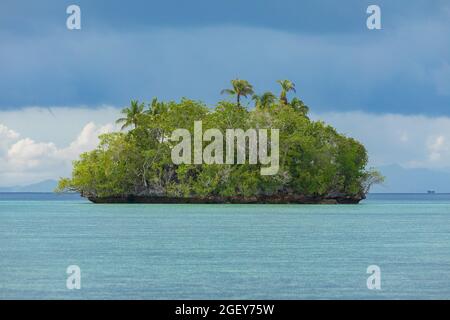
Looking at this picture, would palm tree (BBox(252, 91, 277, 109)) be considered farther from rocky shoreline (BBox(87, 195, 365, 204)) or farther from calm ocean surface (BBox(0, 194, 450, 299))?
calm ocean surface (BBox(0, 194, 450, 299))

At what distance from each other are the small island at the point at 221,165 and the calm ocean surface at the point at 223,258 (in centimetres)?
2338

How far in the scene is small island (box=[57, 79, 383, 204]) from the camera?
7825 cm

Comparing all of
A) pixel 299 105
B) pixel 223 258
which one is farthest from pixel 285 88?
pixel 223 258

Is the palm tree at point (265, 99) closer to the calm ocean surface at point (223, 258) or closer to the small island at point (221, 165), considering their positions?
the small island at point (221, 165)

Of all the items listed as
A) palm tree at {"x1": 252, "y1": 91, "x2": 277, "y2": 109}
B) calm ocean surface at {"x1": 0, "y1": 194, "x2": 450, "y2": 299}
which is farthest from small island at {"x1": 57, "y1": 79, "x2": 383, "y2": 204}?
calm ocean surface at {"x1": 0, "y1": 194, "x2": 450, "y2": 299}

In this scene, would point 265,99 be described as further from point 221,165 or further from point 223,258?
point 223,258

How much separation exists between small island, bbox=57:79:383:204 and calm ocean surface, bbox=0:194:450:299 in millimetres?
23382

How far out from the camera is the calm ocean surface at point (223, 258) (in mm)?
23891

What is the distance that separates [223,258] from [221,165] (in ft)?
153

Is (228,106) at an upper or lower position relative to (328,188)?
upper
